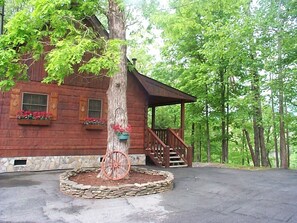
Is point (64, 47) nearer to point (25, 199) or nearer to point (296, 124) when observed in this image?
point (25, 199)

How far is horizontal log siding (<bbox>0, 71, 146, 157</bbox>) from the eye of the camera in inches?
298

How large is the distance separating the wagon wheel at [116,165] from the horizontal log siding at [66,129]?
3036 millimetres

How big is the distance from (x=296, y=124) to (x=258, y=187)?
19.4 feet

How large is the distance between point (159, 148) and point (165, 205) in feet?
17.7

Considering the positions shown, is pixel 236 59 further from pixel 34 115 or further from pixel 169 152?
pixel 34 115

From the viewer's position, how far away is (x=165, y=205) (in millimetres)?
4441

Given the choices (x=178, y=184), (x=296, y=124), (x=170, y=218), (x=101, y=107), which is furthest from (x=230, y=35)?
(x=170, y=218)

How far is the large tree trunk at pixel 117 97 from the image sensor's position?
240 inches

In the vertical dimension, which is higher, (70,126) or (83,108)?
(83,108)

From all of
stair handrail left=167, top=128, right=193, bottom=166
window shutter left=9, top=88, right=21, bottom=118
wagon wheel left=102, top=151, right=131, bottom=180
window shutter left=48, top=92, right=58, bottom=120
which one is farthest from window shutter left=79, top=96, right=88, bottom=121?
stair handrail left=167, top=128, right=193, bottom=166

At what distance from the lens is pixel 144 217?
381 centimetres

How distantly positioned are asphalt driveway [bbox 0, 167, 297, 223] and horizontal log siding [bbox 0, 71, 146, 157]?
1.61m

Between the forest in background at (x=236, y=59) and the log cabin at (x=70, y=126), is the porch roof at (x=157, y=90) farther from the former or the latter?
the forest in background at (x=236, y=59)

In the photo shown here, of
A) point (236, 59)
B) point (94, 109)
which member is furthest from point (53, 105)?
point (236, 59)
